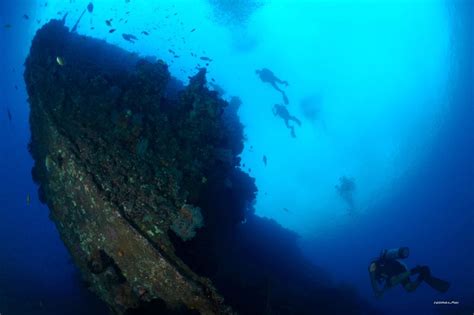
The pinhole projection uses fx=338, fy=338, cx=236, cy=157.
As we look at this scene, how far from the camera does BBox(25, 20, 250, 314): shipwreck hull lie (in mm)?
6898

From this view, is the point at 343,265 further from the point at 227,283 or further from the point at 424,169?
the point at 227,283

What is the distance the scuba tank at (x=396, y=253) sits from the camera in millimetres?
9883

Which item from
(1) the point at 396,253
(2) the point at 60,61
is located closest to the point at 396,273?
(1) the point at 396,253

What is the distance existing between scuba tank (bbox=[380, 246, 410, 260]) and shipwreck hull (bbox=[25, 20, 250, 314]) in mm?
4914

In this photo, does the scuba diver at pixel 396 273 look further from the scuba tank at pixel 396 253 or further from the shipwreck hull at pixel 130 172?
the shipwreck hull at pixel 130 172

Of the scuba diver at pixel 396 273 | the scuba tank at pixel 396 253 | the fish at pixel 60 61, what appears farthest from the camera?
the scuba tank at pixel 396 253

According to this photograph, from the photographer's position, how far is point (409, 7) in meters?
40.9

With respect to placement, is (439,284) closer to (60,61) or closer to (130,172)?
(130,172)

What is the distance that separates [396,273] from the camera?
10211 millimetres

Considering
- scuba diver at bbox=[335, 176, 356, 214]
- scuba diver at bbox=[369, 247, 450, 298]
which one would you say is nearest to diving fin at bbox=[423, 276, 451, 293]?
scuba diver at bbox=[369, 247, 450, 298]

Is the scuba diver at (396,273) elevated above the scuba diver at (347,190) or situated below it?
below

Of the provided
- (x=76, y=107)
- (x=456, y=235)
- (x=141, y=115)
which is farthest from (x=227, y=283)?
(x=456, y=235)

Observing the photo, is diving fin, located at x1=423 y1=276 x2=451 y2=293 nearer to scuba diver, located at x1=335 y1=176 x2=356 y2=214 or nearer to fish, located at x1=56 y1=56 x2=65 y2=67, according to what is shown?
fish, located at x1=56 y1=56 x2=65 y2=67

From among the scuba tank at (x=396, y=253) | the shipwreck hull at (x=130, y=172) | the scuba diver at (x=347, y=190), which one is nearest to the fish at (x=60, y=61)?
the shipwreck hull at (x=130, y=172)
